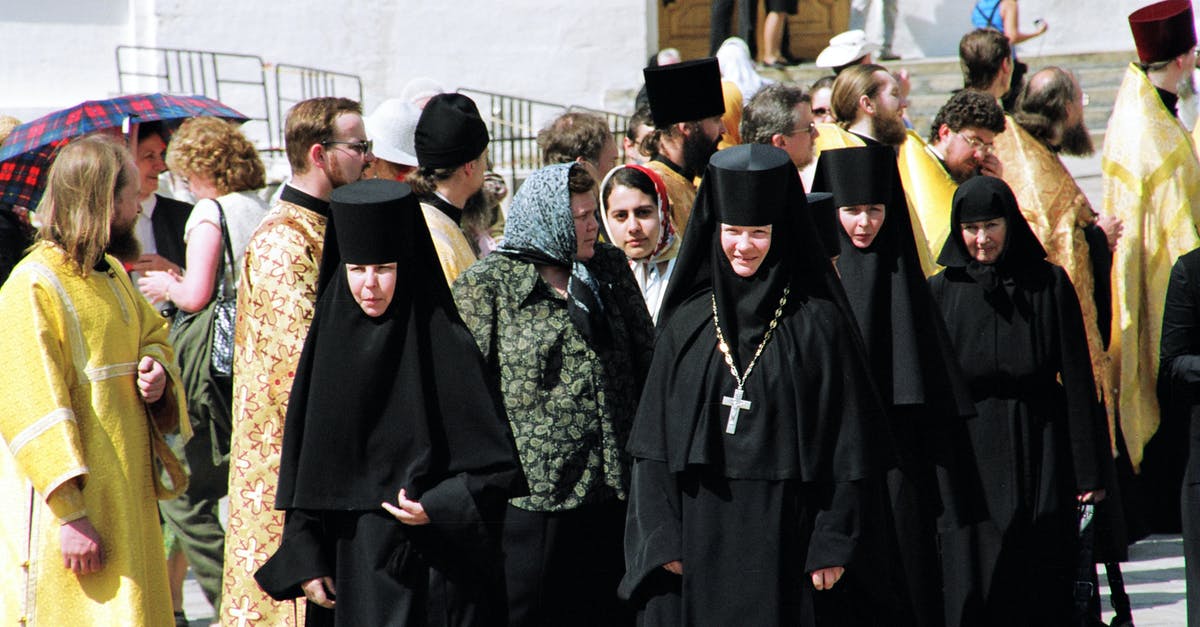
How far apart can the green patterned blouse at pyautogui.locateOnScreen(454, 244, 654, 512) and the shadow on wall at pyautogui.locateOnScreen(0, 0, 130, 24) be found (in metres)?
11.8

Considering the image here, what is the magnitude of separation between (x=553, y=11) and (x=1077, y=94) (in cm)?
939

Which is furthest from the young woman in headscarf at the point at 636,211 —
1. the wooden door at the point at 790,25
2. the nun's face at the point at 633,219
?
the wooden door at the point at 790,25

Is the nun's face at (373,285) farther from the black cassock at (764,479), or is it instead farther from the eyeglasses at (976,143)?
the eyeglasses at (976,143)

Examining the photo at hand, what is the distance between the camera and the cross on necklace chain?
4.93 m

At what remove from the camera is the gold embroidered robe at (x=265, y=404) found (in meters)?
5.51

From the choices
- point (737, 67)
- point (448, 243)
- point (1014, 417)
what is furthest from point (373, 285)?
point (737, 67)

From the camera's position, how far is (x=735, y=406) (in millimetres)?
4934

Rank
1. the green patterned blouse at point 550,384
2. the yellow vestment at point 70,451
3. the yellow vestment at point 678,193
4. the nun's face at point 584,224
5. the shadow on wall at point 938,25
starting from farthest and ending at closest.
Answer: the shadow on wall at point 938,25, the yellow vestment at point 678,193, the nun's face at point 584,224, the green patterned blouse at point 550,384, the yellow vestment at point 70,451

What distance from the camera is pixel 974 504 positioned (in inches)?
253

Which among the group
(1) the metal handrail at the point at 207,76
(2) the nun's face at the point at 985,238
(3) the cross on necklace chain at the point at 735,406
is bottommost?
(3) the cross on necklace chain at the point at 735,406

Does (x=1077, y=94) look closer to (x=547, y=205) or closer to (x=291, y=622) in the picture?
(x=547, y=205)

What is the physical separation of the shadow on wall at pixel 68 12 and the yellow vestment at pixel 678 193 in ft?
33.7

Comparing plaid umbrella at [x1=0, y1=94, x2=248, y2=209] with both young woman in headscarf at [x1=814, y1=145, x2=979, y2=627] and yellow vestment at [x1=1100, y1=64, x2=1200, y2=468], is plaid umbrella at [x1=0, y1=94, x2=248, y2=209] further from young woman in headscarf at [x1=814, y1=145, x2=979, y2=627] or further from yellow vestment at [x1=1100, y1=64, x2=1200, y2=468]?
yellow vestment at [x1=1100, y1=64, x2=1200, y2=468]

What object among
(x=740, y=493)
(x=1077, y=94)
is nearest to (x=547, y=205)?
(x=740, y=493)
